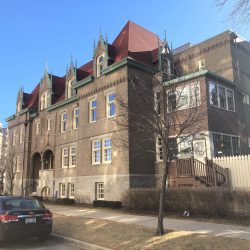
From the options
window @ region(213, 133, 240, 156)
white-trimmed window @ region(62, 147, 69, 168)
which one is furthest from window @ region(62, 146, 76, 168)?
window @ region(213, 133, 240, 156)

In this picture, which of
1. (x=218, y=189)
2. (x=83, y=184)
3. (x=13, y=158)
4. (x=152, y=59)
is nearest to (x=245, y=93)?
(x=152, y=59)

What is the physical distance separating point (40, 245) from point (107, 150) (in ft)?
48.0

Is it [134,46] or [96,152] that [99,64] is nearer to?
[134,46]

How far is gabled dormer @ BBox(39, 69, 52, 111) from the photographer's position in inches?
1441

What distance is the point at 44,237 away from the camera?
11297 mm

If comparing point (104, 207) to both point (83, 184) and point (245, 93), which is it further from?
point (245, 93)

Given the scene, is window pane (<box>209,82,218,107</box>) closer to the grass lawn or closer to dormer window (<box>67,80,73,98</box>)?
the grass lawn

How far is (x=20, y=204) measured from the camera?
37.1ft

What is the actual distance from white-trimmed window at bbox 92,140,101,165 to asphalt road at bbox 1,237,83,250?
14.1 metres

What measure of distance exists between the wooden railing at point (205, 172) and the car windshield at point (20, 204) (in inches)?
402

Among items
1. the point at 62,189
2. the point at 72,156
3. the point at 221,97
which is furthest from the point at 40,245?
the point at 62,189

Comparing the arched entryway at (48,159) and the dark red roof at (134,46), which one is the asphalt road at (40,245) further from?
the arched entryway at (48,159)

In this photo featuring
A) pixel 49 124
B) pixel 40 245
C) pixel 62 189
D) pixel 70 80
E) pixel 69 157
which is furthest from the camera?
pixel 49 124

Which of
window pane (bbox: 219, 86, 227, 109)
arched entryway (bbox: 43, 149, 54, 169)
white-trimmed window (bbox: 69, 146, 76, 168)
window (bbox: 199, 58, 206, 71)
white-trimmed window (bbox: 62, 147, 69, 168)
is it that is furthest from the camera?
arched entryway (bbox: 43, 149, 54, 169)
